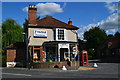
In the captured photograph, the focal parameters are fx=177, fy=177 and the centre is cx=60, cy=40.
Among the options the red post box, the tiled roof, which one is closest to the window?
the tiled roof

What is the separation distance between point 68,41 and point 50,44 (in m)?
2.78

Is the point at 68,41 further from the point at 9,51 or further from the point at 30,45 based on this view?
the point at 9,51

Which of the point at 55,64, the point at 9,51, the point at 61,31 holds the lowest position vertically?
the point at 55,64

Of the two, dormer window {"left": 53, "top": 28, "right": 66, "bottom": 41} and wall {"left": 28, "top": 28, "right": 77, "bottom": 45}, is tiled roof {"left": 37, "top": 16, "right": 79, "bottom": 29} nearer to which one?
dormer window {"left": 53, "top": 28, "right": 66, "bottom": 41}

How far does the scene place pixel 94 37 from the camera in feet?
206

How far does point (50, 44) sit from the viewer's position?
2659 cm

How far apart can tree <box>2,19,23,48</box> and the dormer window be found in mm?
16212

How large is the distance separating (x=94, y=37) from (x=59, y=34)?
37102 millimetres

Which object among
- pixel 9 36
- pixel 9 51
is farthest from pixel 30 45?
pixel 9 36

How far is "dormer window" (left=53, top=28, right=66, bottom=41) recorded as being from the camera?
2770 cm

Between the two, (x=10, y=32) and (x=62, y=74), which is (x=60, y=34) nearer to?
(x=62, y=74)

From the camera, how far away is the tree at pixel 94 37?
6153 centimetres

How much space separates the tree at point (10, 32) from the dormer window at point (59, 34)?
16.2 meters

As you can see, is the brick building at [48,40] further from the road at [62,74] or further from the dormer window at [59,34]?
the road at [62,74]
